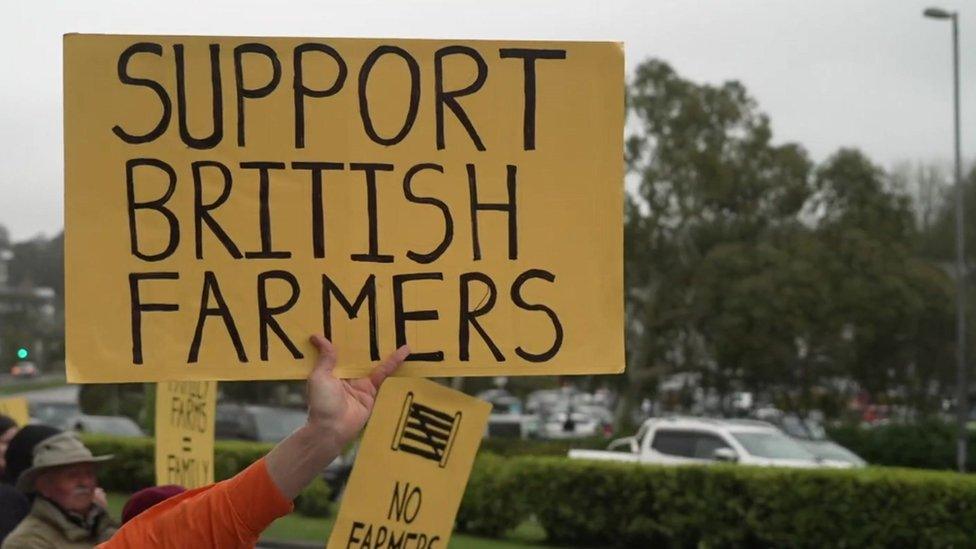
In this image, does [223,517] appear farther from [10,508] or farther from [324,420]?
[10,508]

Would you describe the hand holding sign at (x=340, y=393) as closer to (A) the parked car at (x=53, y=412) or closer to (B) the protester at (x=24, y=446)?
(B) the protester at (x=24, y=446)

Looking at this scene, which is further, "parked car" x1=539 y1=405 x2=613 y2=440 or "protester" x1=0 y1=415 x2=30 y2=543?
"parked car" x1=539 y1=405 x2=613 y2=440

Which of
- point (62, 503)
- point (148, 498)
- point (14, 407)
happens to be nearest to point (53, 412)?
point (14, 407)

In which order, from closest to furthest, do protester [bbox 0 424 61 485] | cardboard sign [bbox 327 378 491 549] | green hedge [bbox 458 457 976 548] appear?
cardboard sign [bbox 327 378 491 549], protester [bbox 0 424 61 485], green hedge [bbox 458 457 976 548]

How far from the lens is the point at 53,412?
3897cm

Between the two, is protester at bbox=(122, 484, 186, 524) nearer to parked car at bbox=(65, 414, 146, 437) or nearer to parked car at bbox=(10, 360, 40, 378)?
parked car at bbox=(10, 360, 40, 378)

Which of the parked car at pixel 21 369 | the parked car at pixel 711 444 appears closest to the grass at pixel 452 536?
the parked car at pixel 711 444

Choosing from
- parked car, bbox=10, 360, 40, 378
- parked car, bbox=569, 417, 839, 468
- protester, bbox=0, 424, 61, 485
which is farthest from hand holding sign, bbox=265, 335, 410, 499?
parked car, bbox=10, 360, 40, 378

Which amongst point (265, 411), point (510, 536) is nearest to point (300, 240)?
point (510, 536)

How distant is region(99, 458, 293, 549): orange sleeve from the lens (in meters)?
2.92

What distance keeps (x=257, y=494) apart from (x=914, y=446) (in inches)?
1469

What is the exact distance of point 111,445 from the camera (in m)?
28.6

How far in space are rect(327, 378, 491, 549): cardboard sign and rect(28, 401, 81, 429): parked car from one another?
33039 mm

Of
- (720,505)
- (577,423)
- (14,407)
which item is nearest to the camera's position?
(14,407)
